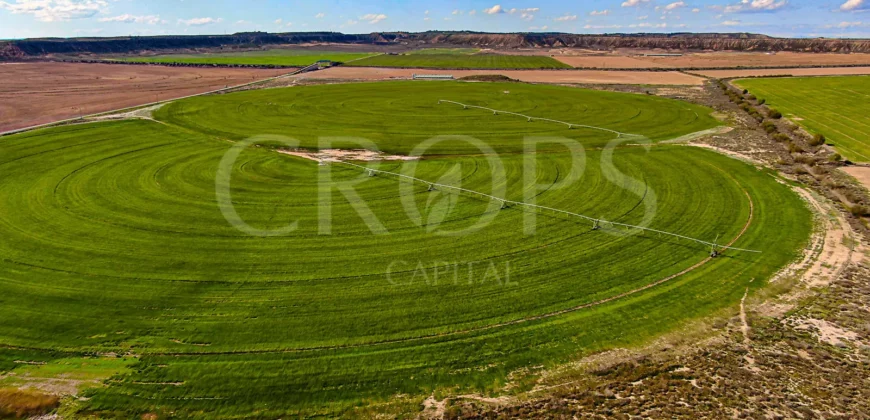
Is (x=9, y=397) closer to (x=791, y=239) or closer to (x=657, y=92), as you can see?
(x=791, y=239)

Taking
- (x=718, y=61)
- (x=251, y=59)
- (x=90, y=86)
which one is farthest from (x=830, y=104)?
(x=251, y=59)

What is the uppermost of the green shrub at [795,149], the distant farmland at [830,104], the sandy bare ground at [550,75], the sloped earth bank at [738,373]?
the sandy bare ground at [550,75]

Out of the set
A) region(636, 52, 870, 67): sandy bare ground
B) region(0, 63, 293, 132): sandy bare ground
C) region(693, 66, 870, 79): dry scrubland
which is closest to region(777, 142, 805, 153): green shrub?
region(693, 66, 870, 79): dry scrubland

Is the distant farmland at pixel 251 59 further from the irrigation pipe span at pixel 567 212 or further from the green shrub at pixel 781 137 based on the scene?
the green shrub at pixel 781 137

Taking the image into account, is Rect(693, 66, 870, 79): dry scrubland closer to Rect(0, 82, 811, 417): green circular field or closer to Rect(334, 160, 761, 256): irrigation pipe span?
Rect(0, 82, 811, 417): green circular field

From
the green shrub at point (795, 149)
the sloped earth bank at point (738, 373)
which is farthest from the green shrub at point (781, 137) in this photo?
the sloped earth bank at point (738, 373)

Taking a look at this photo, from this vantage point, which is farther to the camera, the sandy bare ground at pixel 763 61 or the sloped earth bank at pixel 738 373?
the sandy bare ground at pixel 763 61

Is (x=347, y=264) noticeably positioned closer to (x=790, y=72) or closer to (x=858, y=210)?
(x=858, y=210)
